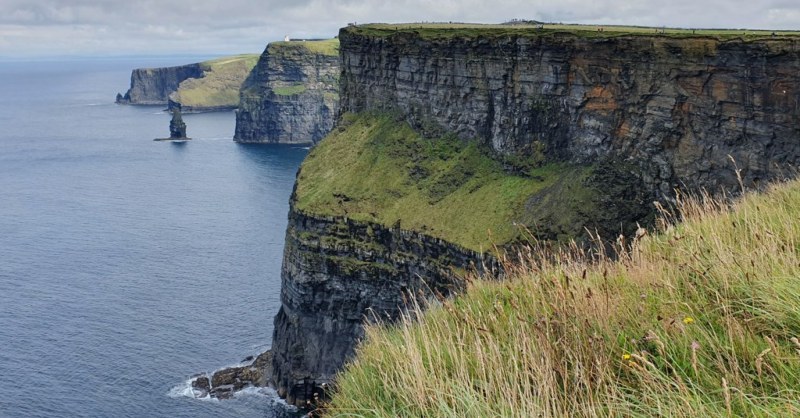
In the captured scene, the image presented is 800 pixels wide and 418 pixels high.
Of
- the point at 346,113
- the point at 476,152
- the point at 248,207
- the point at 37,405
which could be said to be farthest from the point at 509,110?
the point at 248,207

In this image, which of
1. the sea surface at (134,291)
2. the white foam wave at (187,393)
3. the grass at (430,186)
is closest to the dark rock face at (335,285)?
the grass at (430,186)

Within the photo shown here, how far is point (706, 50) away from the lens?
59.9 meters

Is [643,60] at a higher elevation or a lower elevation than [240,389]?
higher

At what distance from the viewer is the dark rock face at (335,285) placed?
6900 cm

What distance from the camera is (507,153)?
7675cm

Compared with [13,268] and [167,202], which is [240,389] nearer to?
[13,268]

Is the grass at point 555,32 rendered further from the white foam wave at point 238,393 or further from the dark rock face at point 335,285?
the white foam wave at point 238,393

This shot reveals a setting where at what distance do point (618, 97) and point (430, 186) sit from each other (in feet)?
62.0

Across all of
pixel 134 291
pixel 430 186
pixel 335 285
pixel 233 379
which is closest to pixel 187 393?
pixel 233 379

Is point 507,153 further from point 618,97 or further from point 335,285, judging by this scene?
point 335,285

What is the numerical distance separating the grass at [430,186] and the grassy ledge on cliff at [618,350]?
51401 millimetres

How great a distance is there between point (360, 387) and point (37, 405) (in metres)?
64.1

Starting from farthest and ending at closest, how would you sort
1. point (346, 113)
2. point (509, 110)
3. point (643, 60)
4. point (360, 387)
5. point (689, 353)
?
point (346, 113), point (509, 110), point (643, 60), point (360, 387), point (689, 353)

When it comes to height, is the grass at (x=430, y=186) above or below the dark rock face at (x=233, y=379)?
above
